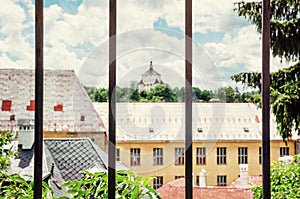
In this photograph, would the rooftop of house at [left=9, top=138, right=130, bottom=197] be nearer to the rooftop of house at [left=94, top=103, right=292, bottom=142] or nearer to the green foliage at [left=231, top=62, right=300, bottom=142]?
the rooftop of house at [left=94, top=103, right=292, bottom=142]

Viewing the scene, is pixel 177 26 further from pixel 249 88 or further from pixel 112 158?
pixel 112 158

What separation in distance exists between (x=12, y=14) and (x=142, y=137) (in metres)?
0.99

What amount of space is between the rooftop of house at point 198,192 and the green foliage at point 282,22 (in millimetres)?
1288

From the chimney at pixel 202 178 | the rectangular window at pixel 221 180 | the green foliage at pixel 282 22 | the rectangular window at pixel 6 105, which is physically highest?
the green foliage at pixel 282 22

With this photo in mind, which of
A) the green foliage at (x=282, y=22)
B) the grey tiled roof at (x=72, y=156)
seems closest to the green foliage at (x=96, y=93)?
the grey tiled roof at (x=72, y=156)

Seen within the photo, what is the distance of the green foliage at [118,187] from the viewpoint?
30.7 inches

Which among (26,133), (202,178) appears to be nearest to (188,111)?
(26,133)

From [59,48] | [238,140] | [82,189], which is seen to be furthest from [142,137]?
[82,189]

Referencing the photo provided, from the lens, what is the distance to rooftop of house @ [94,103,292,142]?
6.64 feet

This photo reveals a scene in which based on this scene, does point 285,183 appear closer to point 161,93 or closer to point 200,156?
point 161,93

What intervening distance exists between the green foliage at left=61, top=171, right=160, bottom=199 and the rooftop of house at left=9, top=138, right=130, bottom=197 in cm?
96

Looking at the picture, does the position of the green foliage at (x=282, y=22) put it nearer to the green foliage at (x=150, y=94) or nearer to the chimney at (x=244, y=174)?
the chimney at (x=244, y=174)

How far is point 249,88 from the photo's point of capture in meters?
3.42

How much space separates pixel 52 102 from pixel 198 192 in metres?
0.94
